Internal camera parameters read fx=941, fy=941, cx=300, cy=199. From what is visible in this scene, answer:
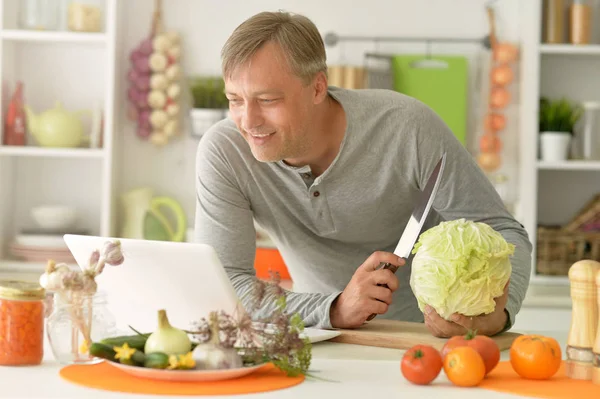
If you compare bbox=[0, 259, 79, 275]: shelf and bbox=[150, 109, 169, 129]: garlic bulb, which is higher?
bbox=[150, 109, 169, 129]: garlic bulb

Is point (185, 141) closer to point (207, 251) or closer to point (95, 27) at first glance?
point (95, 27)

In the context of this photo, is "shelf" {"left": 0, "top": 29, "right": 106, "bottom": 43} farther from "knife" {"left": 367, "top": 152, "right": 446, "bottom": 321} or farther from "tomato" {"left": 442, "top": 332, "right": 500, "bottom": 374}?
"tomato" {"left": 442, "top": 332, "right": 500, "bottom": 374}

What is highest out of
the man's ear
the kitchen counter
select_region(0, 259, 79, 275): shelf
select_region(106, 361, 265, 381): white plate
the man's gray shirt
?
the man's ear

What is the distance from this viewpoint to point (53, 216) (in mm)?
4176

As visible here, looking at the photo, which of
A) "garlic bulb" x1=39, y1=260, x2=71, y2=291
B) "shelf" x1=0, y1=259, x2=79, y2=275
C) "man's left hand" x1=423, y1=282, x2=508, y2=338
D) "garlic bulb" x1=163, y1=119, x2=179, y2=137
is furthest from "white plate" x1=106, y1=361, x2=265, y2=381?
"garlic bulb" x1=163, y1=119, x2=179, y2=137

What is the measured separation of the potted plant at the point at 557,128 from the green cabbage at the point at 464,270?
7.51ft

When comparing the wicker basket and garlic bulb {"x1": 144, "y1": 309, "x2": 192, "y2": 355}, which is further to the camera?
the wicker basket

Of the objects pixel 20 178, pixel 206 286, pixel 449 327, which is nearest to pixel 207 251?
pixel 206 286

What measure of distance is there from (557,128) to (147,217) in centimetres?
187

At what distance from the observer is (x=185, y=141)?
4.40m

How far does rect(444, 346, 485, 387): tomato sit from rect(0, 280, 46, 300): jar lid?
0.67 metres

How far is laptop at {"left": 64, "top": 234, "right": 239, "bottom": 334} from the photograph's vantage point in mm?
1627

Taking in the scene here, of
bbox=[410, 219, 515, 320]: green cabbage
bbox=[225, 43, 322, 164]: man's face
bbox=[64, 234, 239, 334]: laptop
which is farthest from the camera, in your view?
bbox=[225, 43, 322, 164]: man's face

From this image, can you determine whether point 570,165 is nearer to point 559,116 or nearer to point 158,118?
point 559,116
